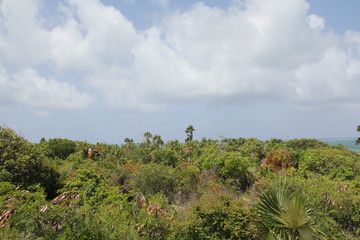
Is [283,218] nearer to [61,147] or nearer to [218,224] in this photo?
[218,224]

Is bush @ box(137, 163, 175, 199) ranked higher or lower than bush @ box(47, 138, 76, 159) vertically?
lower

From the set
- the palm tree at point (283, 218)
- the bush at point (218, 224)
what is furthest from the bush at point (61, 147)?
the palm tree at point (283, 218)

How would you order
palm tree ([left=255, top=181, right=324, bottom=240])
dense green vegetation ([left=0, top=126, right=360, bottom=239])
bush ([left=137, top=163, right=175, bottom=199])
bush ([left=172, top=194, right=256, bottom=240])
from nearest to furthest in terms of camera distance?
dense green vegetation ([left=0, top=126, right=360, bottom=239]) → palm tree ([left=255, top=181, right=324, bottom=240]) → bush ([left=172, top=194, right=256, bottom=240]) → bush ([left=137, top=163, right=175, bottom=199])

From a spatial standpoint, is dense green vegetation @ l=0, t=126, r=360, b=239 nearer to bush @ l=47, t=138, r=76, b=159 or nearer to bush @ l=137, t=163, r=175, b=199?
bush @ l=137, t=163, r=175, b=199

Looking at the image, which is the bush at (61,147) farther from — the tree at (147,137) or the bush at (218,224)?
the bush at (218,224)

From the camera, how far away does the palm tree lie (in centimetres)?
555

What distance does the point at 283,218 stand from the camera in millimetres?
5723

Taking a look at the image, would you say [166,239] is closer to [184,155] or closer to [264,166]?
[264,166]

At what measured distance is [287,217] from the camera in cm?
562

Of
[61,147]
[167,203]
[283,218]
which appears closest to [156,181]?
[167,203]

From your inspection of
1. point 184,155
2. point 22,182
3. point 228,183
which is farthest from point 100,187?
point 184,155

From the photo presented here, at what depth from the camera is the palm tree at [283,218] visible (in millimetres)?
5551

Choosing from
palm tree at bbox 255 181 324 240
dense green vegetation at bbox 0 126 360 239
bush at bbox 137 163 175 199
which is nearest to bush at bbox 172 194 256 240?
dense green vegetation at bbox 0 126 360 239

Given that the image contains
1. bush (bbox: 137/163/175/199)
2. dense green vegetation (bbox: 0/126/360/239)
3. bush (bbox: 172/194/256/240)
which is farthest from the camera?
bush (bbox: 137/163/175/199)
